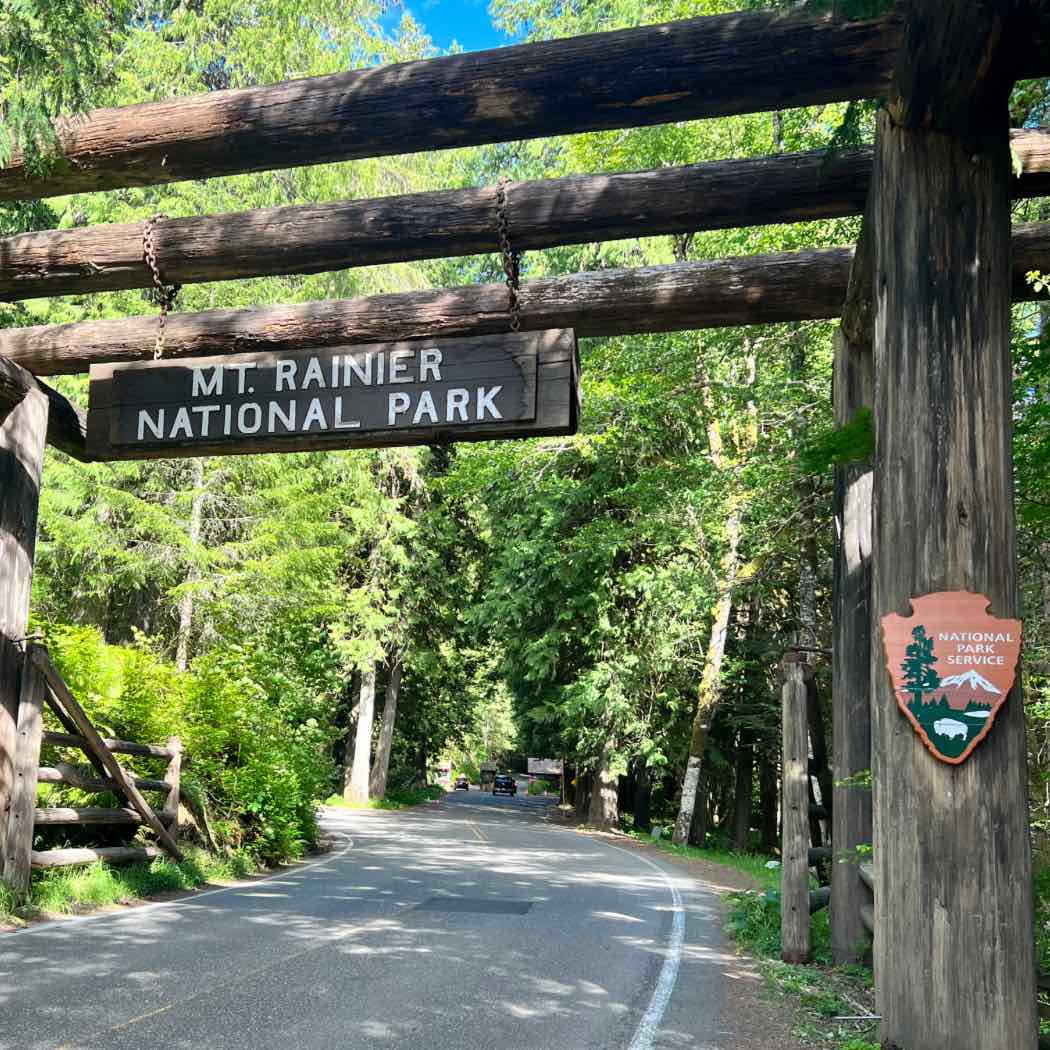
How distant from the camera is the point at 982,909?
441 centimetres

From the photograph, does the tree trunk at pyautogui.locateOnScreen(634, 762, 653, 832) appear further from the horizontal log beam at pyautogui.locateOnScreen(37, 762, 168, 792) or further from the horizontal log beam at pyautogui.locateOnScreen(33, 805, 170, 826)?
the horizontal log beam at pyautogui.locateOnScreen(33, 805, 170, 826)

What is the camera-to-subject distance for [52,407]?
9.19m

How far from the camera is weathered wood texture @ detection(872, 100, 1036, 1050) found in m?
4.41

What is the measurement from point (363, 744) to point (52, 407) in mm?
27663

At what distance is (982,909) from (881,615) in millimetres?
1243

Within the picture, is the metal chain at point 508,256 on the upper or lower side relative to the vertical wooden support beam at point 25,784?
upper

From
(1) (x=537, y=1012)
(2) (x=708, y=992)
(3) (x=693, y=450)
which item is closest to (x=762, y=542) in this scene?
(3) (x=693, y=450)

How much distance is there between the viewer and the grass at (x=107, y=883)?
9.08 meters

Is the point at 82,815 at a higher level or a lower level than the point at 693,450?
lower

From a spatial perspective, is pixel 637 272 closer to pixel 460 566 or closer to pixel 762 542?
pixel 762 542

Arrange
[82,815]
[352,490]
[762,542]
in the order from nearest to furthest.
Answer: [82,815]
[762,542]
[352,490]

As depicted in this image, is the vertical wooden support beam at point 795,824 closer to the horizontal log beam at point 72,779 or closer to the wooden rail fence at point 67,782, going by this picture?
the wooden rail fence at point 67,782

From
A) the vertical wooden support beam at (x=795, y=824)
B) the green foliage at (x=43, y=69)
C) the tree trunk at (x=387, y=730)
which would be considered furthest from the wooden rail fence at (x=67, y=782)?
the tree trunk at (x=387, y=730)

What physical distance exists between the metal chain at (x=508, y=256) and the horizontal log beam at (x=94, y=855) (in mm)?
6341
